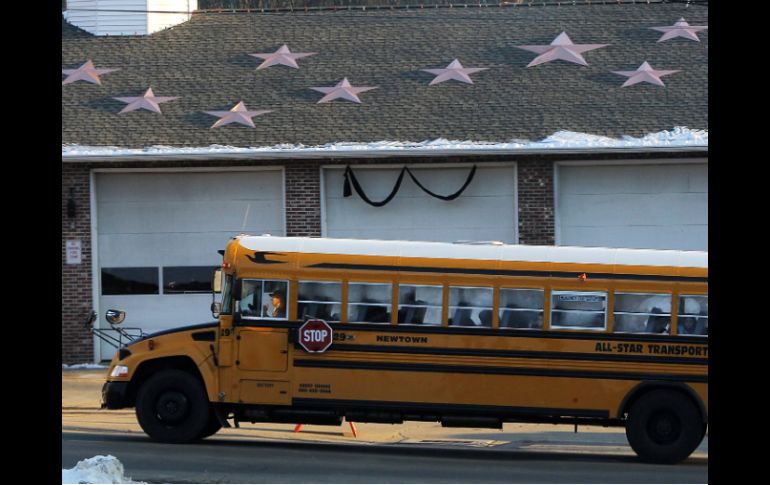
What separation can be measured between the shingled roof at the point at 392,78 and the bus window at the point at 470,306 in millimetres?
8665

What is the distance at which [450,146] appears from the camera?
22.1 metres

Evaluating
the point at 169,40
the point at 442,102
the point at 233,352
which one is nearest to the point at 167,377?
the point at 233,352

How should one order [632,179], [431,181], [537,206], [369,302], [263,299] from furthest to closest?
[431,181] → [632,179] → [537,206] → [263,299] → [369,302]

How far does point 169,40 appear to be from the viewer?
26.3m

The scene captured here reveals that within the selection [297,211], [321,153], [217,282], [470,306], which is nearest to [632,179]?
[321,153]

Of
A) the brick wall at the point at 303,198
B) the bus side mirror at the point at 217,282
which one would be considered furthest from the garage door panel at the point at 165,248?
the bus side mirror at the point at 217,282

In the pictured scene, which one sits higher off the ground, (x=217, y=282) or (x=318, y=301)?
(x=217, y=282)

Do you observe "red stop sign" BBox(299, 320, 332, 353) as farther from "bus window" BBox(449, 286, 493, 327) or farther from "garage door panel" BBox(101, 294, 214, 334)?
"garage door panel" BBox(101, 294, 214, 334)

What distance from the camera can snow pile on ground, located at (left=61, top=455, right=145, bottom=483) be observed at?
10.2m

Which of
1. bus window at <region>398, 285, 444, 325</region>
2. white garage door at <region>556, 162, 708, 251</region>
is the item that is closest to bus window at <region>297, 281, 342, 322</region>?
bus window at <region>398, 285, 444, 325</region>

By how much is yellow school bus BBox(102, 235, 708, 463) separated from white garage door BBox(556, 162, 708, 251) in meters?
8.61

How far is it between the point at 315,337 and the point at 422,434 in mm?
3200

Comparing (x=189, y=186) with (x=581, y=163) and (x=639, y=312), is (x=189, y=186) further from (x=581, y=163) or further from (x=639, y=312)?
(x=639, y=312)
